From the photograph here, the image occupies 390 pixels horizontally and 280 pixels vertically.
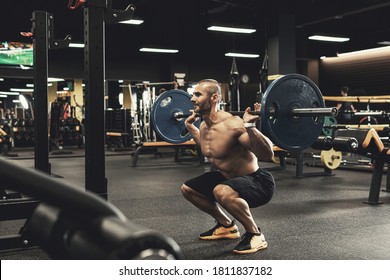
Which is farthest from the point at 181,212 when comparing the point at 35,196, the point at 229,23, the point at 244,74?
the point at 244,74

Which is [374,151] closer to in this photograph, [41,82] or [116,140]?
[41,82]

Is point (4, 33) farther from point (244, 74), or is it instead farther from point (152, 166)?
point (244, 74)

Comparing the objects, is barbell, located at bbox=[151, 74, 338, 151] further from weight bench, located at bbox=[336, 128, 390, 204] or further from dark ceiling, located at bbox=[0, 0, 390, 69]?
dark ceiling, located at bbox=[0, 0, 390, 69]

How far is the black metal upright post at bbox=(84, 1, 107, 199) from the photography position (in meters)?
2.49

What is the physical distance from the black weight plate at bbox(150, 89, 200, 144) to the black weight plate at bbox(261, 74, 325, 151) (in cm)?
183

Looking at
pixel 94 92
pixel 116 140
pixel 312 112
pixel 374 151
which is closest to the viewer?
Result: pixel 94 92

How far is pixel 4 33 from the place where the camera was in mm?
10922

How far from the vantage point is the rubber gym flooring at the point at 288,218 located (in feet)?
9.19

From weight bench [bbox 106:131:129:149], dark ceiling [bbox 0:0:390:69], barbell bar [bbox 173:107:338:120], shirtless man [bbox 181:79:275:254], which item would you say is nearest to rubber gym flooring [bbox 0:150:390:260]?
shirtless man [bbox 181:79:275:254]

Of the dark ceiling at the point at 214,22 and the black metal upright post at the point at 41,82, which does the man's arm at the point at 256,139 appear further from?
the dark ceiling at the point at 214,22

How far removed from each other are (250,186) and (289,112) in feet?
1.83

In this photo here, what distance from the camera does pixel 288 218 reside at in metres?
3.80

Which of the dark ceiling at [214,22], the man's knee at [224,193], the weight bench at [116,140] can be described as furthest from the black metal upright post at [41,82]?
the weight bench at [116,140]

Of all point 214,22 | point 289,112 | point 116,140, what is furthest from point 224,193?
point 116,140
